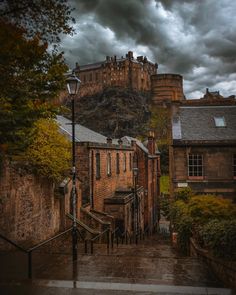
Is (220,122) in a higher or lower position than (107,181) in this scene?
higher

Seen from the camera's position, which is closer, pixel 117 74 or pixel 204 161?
pixel 204 161

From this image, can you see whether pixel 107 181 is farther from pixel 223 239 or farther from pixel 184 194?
pixel 223 239

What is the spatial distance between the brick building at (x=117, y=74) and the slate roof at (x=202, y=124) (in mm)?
95063

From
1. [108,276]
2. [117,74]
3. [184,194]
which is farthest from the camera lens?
[117,74]

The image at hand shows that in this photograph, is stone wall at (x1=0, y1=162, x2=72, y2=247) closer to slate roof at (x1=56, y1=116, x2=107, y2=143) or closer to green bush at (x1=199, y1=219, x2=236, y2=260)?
green bush at (x1=199, y1=219, x2=236, y2=260)

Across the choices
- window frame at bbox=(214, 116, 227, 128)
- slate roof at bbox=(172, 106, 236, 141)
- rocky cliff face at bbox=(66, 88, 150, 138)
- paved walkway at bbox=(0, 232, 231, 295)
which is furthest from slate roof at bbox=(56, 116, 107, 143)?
rocky cliff face at bbox=(66, 88, 150, 138)

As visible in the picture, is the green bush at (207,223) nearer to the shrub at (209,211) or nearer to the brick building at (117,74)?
the shrub at (209,211)

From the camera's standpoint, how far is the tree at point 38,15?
29.5 ft

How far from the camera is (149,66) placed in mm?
132125

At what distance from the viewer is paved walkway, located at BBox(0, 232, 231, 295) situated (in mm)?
7523

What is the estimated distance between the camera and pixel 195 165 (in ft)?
80.3

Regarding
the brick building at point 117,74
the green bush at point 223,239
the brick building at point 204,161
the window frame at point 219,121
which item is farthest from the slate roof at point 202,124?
the brick building at point 117,74

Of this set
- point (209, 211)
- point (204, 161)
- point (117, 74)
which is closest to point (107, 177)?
point (204, 161)

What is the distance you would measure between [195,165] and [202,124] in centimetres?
362
